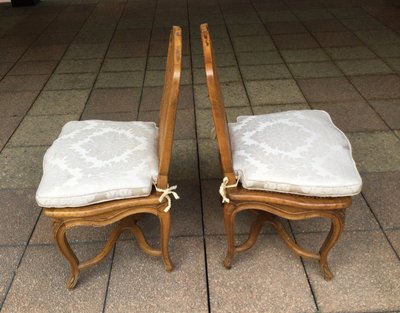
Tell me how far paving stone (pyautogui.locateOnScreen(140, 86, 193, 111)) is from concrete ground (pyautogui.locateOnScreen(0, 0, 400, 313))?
0.02 m

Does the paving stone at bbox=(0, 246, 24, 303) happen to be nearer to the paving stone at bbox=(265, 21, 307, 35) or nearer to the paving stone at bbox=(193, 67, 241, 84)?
the paving stone at bbox=(193, 67, 241, 84)

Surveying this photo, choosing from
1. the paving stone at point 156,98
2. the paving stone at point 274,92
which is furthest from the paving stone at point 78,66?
the paving stone at point 274,92

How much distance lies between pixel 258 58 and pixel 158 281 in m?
2.54

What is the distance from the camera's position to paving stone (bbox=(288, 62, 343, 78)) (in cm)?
331

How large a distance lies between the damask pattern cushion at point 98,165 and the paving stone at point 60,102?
133 centimetres

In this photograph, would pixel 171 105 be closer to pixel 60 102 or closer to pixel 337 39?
pixel 60 102

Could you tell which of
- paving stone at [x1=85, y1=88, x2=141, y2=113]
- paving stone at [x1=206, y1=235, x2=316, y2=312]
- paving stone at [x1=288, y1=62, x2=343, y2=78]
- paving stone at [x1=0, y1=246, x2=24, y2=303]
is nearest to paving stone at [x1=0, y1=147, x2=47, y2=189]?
paving stone at [x1=0, y1=246, x2=24, y2=303]

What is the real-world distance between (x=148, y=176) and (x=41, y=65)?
9.01ft

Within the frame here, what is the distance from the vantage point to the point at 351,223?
1.88 metres

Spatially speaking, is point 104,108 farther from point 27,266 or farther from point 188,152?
point 27,266

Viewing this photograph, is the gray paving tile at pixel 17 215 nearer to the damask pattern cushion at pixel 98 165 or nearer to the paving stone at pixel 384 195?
the damask pattern cushion at pixel 98 165

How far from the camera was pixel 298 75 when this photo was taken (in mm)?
3312

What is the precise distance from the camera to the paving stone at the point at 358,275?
1.53m

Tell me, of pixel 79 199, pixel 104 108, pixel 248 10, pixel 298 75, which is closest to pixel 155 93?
pixel 104 108
